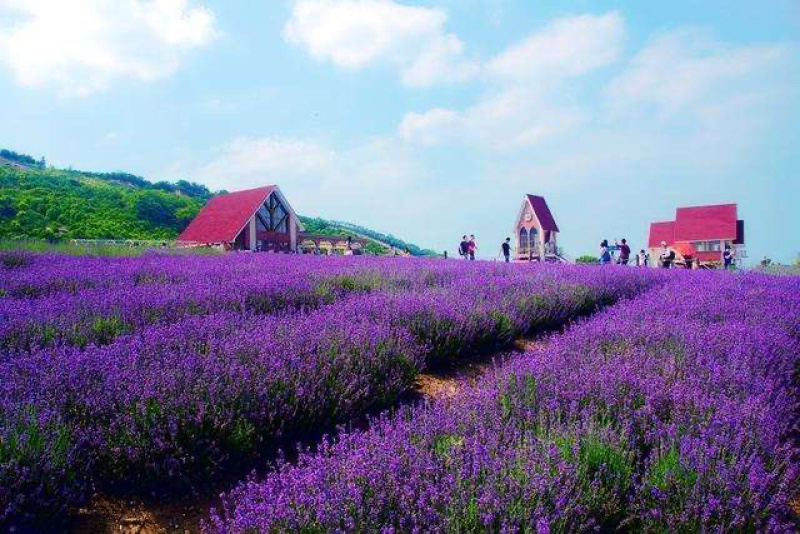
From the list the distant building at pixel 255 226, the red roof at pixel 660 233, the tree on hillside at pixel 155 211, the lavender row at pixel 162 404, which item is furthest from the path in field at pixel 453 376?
the tree on hillside at pixel 155 211

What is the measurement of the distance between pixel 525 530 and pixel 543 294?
14.5 feet

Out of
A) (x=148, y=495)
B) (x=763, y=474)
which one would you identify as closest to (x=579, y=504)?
(x=763, y=474)

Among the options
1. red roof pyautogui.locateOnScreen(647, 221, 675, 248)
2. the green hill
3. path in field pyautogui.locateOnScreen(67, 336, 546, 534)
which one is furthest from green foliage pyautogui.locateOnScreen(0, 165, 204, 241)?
red roof pyautogui.locateOnScreen(647, 221, 675, 248)

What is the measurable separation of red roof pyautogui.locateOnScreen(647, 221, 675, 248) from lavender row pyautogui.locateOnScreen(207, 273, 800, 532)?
39105mm

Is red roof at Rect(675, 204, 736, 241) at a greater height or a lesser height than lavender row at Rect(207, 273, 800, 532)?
greater

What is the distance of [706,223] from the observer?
3666 cm

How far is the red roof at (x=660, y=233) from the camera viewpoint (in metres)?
39.0

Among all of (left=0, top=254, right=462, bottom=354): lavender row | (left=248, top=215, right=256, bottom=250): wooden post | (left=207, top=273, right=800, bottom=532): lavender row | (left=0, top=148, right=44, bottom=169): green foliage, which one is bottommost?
(left=207, top=273, right=800, bottom=532): lavender row

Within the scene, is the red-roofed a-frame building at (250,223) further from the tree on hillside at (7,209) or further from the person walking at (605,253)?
the person walking at (605,253)

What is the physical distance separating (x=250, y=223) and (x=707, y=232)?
2822 centimetres

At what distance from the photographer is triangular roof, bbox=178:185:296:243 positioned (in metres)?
28.5

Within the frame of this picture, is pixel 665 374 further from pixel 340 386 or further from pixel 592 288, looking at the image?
pixel 592 288

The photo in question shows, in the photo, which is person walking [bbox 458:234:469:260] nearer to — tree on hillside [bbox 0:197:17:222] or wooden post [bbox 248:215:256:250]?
wooden post [bbox 248:215:256:250]

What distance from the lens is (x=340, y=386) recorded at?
9.80 feet
